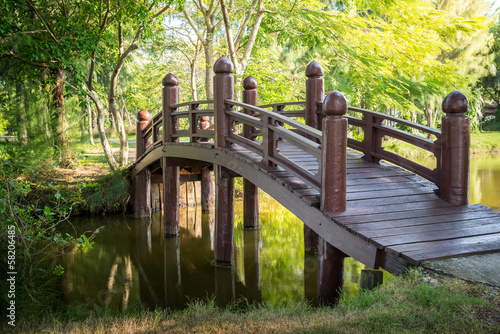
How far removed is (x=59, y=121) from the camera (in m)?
11.6

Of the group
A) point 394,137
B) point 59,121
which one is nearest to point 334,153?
point 394,137

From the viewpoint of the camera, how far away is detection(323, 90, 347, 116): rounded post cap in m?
4.45

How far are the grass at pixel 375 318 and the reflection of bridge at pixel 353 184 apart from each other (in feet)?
1.30

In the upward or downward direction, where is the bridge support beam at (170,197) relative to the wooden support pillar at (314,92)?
downward

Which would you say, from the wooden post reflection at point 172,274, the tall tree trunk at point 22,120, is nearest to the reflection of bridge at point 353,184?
the wooden post reflection at point 172,274

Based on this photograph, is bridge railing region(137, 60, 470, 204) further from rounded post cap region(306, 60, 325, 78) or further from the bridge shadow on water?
the bridge shadow on water

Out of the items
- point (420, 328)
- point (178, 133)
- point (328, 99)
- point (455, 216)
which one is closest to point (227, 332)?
point (420, 328)

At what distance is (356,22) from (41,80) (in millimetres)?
7419

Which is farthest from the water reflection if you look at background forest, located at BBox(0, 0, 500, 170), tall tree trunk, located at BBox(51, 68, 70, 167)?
tall tree trunk, located at BBox(51, 68, 70, 167)

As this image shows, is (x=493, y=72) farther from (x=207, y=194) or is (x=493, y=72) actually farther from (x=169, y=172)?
(x=169, y=172)

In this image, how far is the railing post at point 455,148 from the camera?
4.91m

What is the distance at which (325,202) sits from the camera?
460cm

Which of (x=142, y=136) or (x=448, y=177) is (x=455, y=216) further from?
(x=142, y=136)

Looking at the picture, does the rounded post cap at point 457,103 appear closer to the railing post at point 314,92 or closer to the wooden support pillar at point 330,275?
the wooden support pillar at point 330,275
